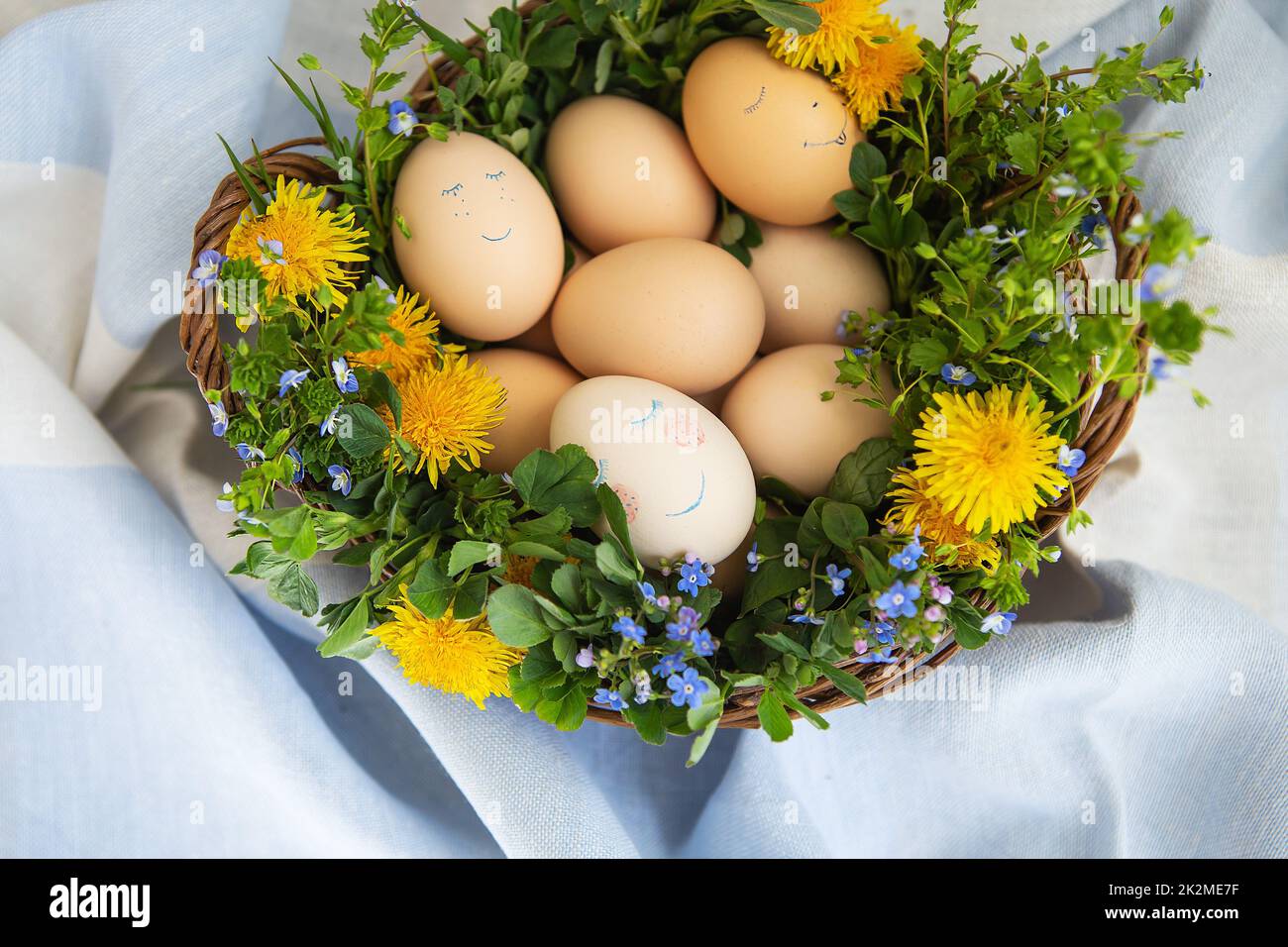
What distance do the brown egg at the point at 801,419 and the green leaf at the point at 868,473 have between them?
0.11 feet

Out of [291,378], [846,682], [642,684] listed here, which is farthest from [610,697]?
[291,378]

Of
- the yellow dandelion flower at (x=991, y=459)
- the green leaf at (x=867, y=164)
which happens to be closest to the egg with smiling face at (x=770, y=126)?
the green leaf at (x=867, y=164)

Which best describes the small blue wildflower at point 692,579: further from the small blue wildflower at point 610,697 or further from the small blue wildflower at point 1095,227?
the small blue wildflower at point 1095,227

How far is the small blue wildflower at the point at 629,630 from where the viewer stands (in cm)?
52

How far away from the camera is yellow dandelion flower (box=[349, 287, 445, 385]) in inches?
23.7

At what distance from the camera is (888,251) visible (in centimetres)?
68

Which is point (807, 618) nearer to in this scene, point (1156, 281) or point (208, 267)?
point (1156, 281)

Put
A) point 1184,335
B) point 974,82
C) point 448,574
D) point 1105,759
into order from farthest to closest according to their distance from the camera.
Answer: point 1105,759 < point 974,82 < point 448,574 < point 1184,335

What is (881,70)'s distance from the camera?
651 mm

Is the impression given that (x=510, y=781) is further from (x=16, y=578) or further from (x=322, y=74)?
(x=322, y=74)

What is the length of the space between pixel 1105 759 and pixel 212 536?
773mm

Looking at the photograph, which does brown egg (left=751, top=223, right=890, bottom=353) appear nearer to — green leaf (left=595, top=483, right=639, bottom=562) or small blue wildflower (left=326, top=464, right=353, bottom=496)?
green leaf (left=595, top=483, right=639, bottom=562)

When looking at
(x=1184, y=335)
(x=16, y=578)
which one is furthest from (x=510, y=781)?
(x=1184, y=335)

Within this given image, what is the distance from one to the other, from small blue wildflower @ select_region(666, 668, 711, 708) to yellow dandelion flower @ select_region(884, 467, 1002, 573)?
15 cm
